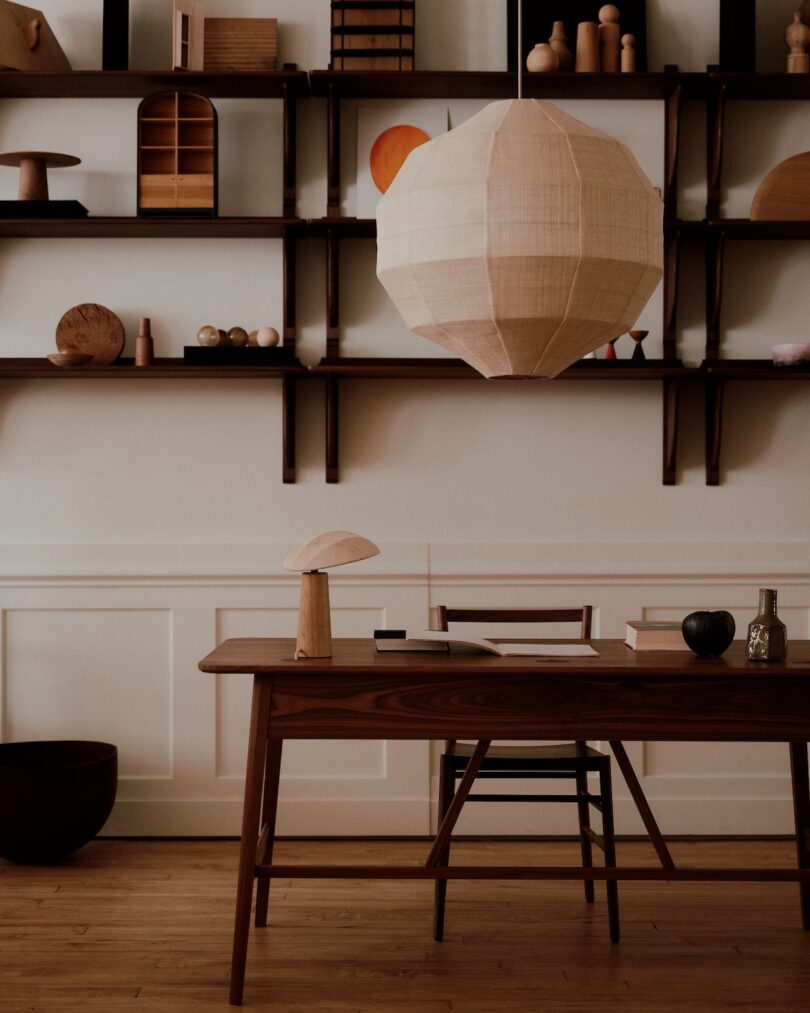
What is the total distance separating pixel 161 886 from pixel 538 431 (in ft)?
6.10

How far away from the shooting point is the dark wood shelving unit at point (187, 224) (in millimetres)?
3543

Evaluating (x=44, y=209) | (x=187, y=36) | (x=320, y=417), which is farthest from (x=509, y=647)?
(x=187, y=36)

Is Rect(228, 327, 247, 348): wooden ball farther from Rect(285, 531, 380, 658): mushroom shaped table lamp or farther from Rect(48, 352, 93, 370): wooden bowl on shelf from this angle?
Rect(285, 531, 380, 658): mushroom shaped table lamp

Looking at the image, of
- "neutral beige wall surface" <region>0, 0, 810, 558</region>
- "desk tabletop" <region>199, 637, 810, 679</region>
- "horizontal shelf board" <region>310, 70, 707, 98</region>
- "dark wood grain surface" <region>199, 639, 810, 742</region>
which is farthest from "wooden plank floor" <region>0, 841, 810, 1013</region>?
"horizontal shelf board" <region>310, 70, 707, 98</region>

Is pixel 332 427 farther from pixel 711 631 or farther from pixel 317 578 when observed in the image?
pixel 711 631

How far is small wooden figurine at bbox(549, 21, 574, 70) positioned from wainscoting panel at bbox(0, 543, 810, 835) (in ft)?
5.31

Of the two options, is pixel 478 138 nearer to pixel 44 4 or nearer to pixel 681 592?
pixel 681 592

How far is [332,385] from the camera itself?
145 inches

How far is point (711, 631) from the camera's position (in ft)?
8.54

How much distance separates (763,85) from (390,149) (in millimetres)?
1218

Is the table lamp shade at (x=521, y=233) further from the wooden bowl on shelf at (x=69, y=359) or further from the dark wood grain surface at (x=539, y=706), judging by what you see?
the wooden bowl on shelf at (x=69, y=359)

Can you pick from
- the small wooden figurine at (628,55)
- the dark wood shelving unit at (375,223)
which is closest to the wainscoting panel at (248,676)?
the dark wood shelving unit at (375,223)

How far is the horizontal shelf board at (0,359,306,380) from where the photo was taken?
11.6ft

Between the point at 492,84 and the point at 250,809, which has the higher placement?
the point at 492,84
